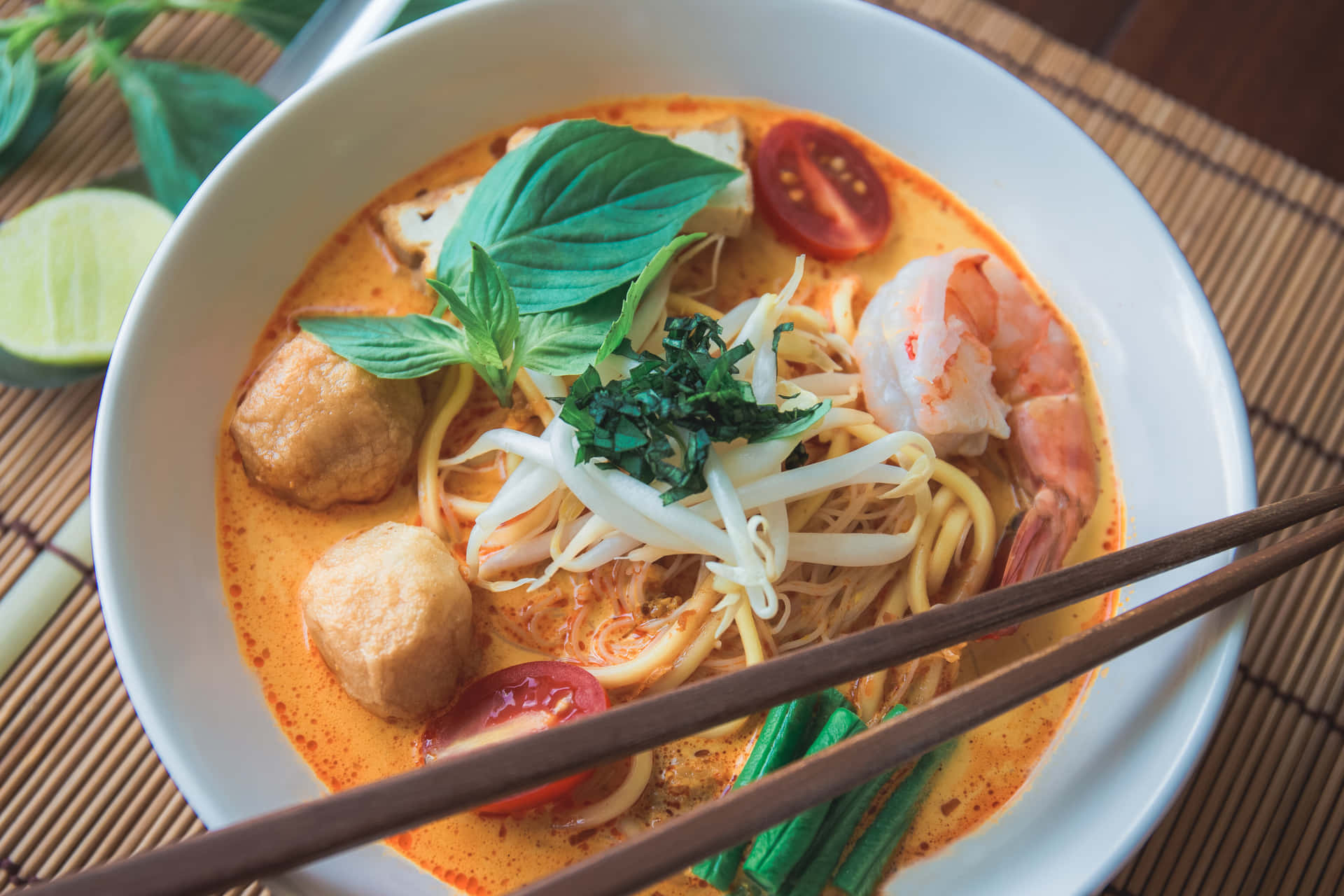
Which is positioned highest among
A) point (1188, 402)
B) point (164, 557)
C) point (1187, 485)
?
point (164, 557)

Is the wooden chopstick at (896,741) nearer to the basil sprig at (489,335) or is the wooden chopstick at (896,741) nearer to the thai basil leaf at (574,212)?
the basil sprig at (489,335)

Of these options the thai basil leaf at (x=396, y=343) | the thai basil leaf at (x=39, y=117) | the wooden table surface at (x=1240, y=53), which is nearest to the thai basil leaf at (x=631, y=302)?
the thai basil leaf at (x=396, y=343)

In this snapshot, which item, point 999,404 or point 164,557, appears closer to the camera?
point 164,557

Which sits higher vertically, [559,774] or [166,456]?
[166,456]

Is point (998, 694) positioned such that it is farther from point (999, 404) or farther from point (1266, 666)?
point (1266, 666)

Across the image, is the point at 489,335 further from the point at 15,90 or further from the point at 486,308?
the point at 15,90

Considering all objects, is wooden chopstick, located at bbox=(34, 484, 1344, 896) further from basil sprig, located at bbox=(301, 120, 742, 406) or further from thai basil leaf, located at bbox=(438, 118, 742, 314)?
thai basil leaf, located at bbox=(438, 118, 742, 314)

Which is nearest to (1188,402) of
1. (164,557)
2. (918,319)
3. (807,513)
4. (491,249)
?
(918,319)
